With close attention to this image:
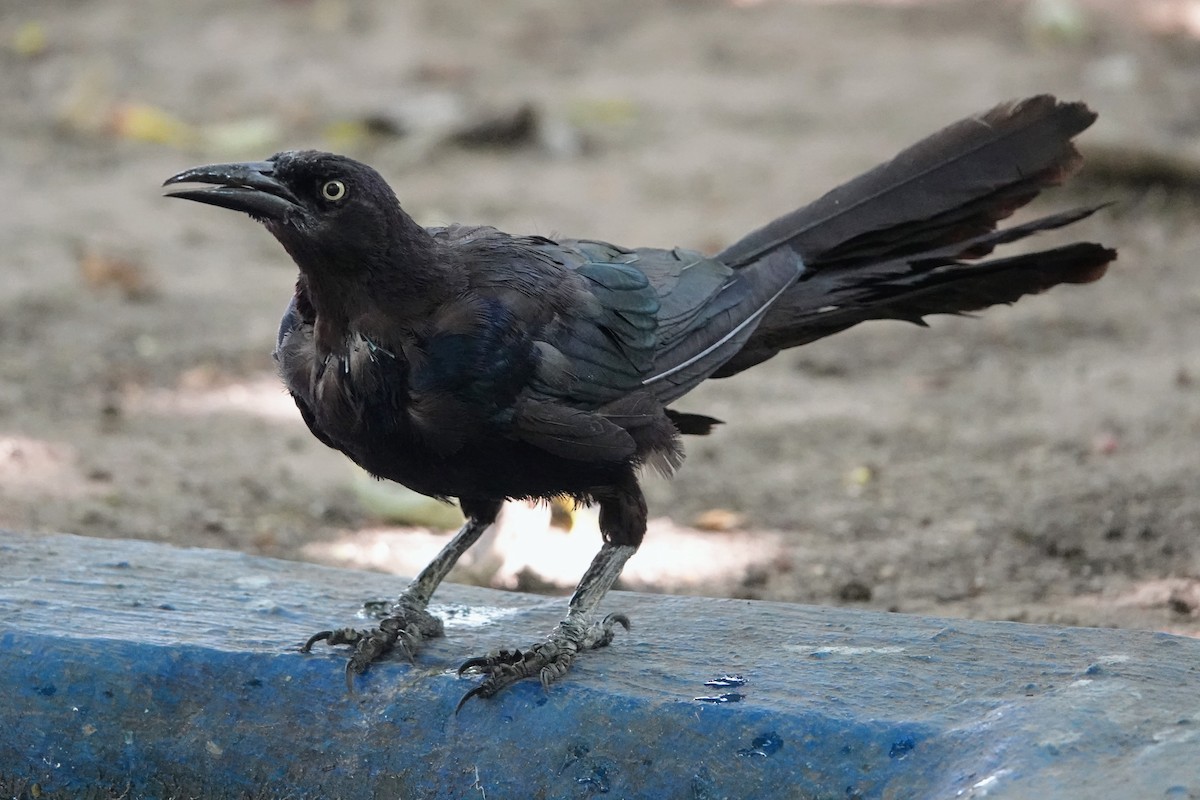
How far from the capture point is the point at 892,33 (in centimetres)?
1196

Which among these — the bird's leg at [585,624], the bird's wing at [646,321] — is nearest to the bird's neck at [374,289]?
the bird's wing at [646,321]

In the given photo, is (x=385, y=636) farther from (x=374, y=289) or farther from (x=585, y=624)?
(x=374, y=289)

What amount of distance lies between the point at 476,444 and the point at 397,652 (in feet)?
1.75

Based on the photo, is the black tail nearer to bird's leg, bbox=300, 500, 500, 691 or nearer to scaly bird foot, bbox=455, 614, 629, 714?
bird's leg, bbox=300, 500, 500, 691

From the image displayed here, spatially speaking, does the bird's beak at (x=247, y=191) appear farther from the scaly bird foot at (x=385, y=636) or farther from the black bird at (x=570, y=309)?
the scaly bird foot at (x=385, y=636)

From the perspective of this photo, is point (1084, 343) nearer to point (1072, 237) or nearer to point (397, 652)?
point (1072, 237)

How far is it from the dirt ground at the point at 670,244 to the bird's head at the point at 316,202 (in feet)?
6.35

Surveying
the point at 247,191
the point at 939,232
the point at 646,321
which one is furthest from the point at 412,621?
the point at 939,232

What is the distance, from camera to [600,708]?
3105mm

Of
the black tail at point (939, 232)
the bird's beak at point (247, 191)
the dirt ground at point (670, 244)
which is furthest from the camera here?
the dirt ground at point (670, 244)

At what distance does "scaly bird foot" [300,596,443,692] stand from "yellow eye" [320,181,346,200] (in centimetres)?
98

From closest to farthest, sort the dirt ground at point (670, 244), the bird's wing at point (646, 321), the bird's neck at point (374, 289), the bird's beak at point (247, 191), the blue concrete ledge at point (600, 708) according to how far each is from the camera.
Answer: the blue concrete ledge at point (600, 708) → the bird's beak at point (247, 191) → the bird's neck at point (374, 289) → the bird's wing at point (646, 321) → the dirt ground at point (670, 244)

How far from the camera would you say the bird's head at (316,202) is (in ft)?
10.6

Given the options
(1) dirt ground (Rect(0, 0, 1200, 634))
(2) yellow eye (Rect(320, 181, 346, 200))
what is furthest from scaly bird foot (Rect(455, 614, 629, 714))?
(1) dirt ground (Rect(0, 0, 1200, 634))
